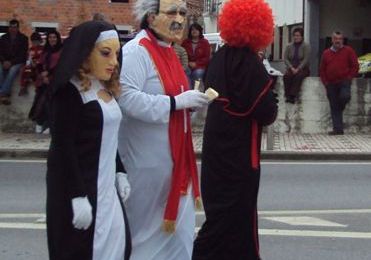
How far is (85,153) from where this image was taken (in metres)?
3.89

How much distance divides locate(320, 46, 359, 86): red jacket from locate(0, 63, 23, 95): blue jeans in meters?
5.94

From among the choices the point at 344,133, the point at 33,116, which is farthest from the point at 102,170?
the point at 344,133

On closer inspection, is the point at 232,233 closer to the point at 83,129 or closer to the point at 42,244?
the point at 83,129

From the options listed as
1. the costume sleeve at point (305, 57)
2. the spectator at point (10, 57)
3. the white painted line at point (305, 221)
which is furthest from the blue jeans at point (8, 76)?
the white painted line at point (305, 221)

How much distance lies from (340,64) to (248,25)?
10.2m

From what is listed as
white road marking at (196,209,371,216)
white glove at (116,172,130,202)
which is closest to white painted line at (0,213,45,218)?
white road marking at (196,209,371,216)

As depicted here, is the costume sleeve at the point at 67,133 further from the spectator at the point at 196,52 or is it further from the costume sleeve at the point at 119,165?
the spectator at the point at 196,52

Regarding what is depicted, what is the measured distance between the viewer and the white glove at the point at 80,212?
3.78 metres

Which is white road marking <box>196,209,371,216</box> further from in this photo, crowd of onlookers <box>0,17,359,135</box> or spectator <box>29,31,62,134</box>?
spectator <box>29,31,62,134</box>

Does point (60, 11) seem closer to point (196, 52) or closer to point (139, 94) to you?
point (196, 52)

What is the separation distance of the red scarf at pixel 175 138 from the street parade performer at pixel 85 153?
628 millimetres

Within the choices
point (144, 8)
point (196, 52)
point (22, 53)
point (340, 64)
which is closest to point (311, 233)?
point (144, 8)

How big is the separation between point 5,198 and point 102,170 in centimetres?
564

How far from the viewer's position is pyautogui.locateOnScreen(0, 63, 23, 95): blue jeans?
15.0 meters
